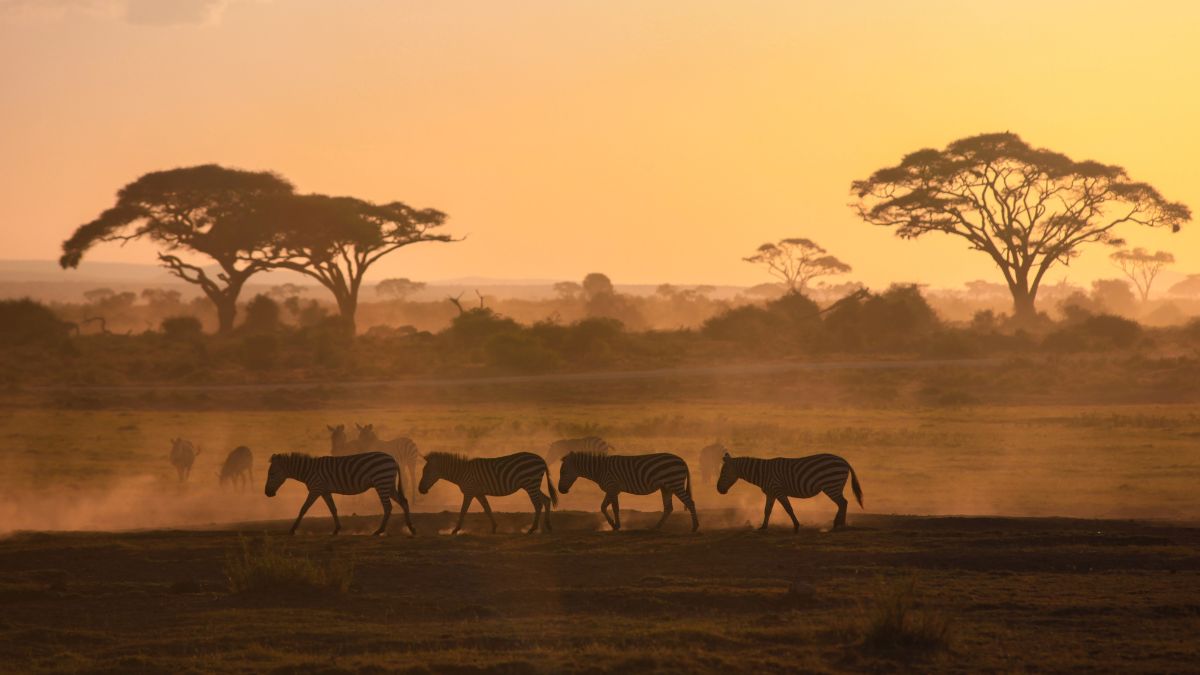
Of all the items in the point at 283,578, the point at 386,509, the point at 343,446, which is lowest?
the point at 283,578

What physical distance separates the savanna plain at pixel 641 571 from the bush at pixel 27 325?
92.1 feet

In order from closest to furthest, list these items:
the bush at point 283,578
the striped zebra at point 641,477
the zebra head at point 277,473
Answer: the bush at point 283,578 < the striped zebra at point 641,477 < the zebra head at point 277,473

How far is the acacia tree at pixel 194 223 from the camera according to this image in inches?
2584

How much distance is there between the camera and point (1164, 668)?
1087 centimetres

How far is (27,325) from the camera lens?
59656mm

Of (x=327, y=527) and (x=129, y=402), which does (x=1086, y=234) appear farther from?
(x=327, y=527)

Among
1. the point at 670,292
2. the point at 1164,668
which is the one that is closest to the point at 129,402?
the point at 1164,668

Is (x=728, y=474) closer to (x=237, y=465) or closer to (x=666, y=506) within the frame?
(x=666, y=506)

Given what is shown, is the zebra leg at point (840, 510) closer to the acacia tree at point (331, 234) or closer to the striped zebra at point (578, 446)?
the striped zebra at point (578, 446)

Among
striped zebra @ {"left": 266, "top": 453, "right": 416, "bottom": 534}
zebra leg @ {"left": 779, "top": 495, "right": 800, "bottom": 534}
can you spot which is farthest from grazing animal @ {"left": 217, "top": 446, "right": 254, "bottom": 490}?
zebra leg @ {"left": 779, "top": 495, "right": 800, "bottom": 534}

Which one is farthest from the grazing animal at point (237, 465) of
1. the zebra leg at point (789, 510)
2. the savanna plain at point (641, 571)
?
the zebra leg at point (789, 510)

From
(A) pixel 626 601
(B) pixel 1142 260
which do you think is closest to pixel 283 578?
(A) pixel 626 601

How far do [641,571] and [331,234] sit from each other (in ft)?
174

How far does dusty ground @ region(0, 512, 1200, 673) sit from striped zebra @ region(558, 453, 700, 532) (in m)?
0.42
